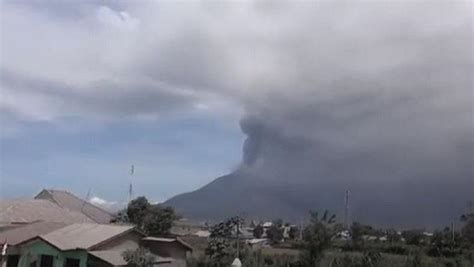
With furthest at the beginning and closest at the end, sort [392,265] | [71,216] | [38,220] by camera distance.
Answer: [71,216], [38,220], [392,265]

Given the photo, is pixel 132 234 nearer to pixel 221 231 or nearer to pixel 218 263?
pixel 218 263

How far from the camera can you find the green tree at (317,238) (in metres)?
34.7

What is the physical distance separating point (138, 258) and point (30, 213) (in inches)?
572

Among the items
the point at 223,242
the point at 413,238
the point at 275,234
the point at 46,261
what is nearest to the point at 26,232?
the point at 46,261

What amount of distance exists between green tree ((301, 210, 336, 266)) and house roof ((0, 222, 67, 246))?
13659 mm

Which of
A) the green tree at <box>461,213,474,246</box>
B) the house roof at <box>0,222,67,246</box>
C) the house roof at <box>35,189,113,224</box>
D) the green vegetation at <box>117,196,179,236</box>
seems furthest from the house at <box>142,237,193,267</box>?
the green tree at <box>461,213,474,246</box>

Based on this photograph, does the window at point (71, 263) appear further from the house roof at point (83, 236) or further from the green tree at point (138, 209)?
the green tree at point (138, 209)

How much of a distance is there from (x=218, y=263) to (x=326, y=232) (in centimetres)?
629

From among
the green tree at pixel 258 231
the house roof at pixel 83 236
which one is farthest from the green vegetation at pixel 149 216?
the green tree at pixel 258 231

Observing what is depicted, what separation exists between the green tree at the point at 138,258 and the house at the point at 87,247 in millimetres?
285

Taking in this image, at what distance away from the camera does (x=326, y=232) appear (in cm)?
3475

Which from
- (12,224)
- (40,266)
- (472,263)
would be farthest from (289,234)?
(40,266)

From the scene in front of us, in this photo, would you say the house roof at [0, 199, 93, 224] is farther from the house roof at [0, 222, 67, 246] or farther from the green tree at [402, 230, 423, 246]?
the green tree at [402, 230, 423, 246]

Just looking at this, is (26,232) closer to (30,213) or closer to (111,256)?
(30,213)
